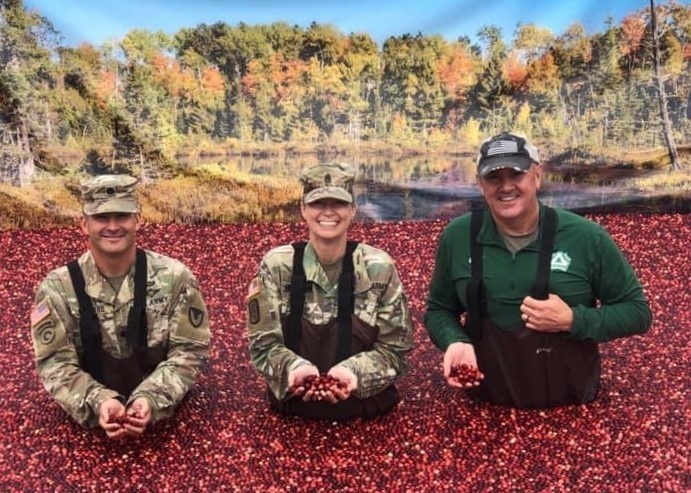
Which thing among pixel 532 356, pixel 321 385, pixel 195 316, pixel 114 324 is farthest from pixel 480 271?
pixel 114 324

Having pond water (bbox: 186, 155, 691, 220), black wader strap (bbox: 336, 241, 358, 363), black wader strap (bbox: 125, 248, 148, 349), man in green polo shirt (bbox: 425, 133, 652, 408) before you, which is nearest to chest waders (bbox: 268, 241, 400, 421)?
black wader strap (bbox: 336, 241, 358, 363)

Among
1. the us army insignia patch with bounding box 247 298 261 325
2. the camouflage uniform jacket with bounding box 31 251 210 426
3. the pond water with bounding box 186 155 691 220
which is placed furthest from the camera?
the pond water with bounding box 186 155 691 220

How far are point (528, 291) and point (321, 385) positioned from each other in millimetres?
1066

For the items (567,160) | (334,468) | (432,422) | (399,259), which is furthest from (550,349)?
(567,160)

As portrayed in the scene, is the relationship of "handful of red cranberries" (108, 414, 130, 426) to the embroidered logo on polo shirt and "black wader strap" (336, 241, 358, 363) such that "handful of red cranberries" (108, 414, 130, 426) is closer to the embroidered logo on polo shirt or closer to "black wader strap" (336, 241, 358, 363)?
"black wader strap" (336, 241, 358, 363)

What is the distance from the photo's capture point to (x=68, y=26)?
748 centimetres

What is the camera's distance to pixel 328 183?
3.84 meters

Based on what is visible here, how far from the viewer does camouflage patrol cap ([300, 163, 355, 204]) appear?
3.79m

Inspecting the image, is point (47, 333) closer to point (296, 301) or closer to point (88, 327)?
point (88, 327)

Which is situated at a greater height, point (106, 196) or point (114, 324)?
point (106, 196)

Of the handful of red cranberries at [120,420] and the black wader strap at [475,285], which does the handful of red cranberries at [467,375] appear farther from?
the handful of red cranberries at [120,420]

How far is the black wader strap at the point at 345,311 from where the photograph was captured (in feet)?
12.6

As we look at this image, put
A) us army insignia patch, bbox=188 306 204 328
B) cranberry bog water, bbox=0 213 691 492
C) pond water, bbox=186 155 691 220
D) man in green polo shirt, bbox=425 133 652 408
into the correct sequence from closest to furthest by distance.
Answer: cranberry bog water, bbox=0 213 691 492 → man in green polo shirt, bbox=425 133 652 408 → us army insignia patch, bbox=188 306 204 328 → pond water, bbox=186 155 691 220

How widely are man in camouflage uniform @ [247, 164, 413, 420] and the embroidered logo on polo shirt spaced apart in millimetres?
749
